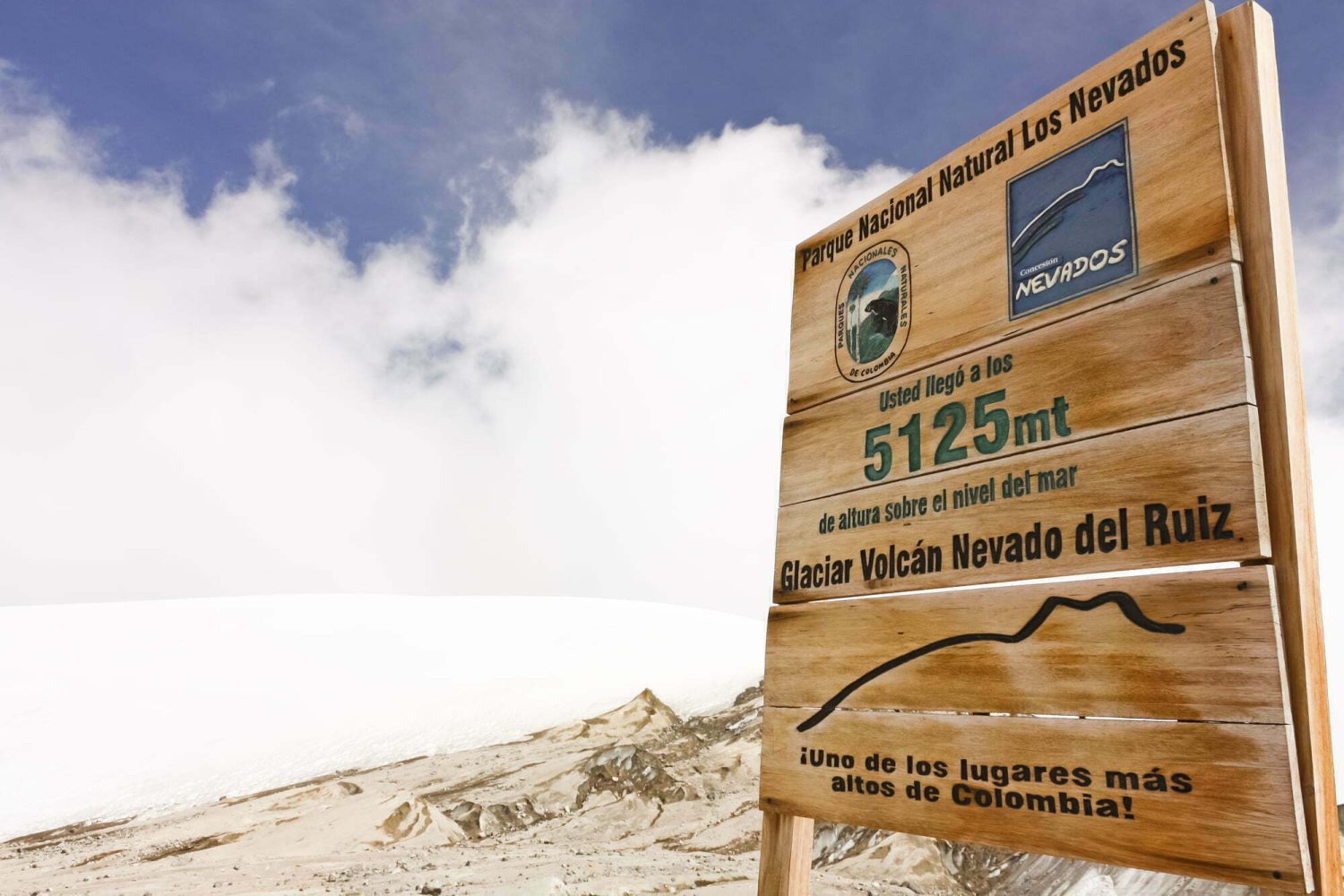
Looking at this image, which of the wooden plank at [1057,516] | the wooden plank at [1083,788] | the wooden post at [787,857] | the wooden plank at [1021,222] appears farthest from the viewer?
the wooden post at [787,857]

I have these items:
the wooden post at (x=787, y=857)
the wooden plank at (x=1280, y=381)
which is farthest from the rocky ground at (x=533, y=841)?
the wooden plank at (x=1280, y=381)

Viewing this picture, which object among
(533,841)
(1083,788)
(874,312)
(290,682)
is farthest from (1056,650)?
(290,682)

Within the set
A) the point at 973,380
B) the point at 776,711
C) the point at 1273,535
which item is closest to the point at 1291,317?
the point at 1273,535

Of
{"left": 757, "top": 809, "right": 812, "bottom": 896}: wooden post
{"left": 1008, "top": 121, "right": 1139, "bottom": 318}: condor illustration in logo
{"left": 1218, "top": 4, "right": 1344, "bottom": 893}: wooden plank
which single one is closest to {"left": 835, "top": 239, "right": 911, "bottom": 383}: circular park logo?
{"left": 1008, "top": 121, "right": 1139, "bottom": 318}: condor illustration in logo

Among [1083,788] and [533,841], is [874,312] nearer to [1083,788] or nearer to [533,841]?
[1083,788]

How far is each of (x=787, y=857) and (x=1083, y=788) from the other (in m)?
1.05

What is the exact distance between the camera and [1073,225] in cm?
225

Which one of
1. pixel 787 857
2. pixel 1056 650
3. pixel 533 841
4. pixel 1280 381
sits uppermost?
pixel 1280 381

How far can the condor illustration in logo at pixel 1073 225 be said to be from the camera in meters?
2.13

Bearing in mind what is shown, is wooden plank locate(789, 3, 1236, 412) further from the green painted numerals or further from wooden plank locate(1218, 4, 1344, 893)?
the green painted numerals

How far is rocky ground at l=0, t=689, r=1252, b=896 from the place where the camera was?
523 centimetres

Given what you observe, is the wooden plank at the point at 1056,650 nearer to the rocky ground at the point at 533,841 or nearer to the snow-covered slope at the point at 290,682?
the rocky ground at the point at 533,841

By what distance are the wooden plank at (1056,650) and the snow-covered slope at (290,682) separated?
34.3 feet

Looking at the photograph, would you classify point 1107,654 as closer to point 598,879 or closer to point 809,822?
point 809,822
